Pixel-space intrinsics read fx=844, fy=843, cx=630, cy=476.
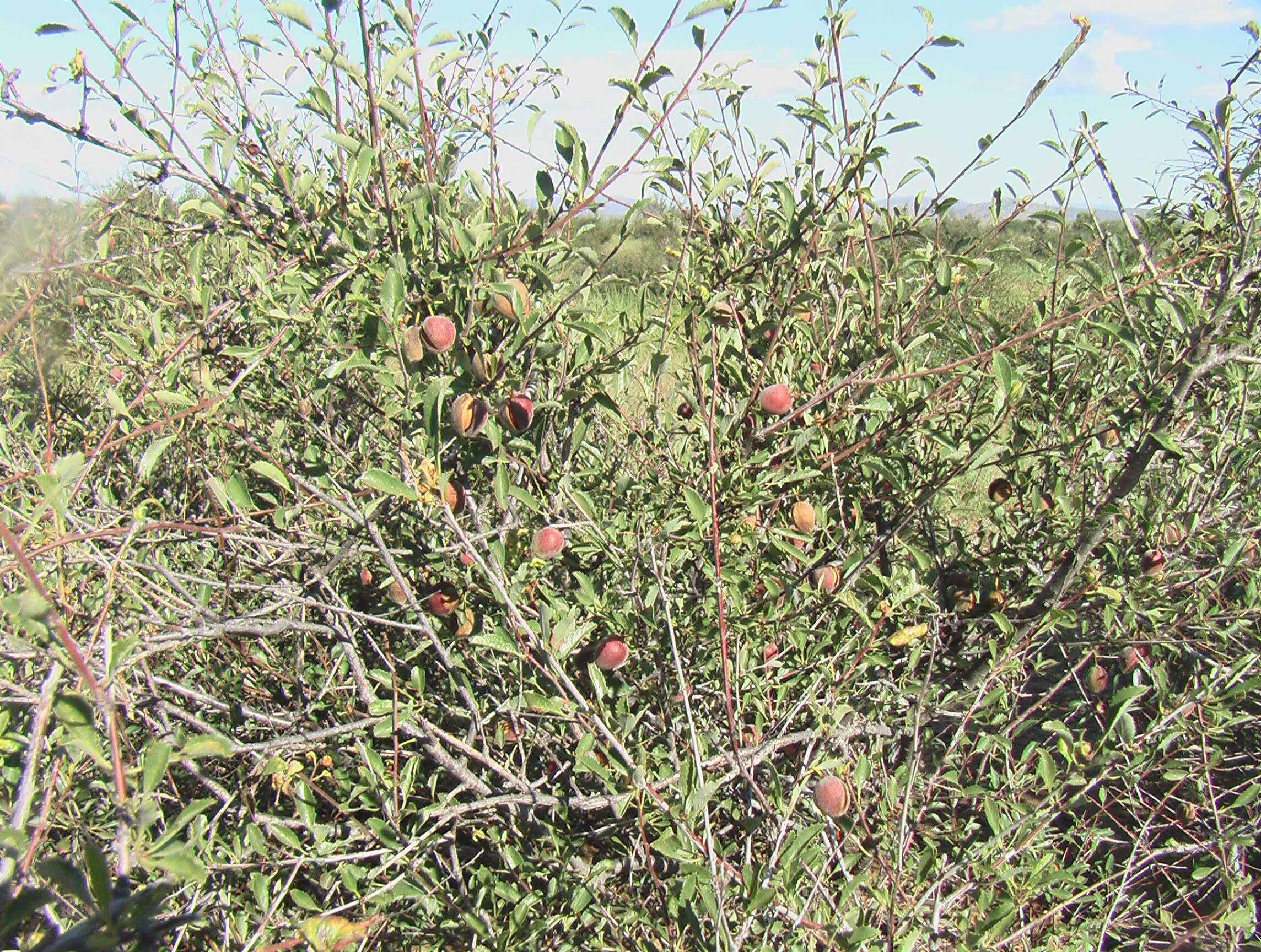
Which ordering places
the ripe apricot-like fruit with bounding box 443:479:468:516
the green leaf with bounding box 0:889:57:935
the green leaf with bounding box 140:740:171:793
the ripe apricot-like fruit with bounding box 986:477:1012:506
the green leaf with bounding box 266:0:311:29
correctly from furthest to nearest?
the ripe apricot-like fruit with bounding box 986:477:1012:506 < the ripe apricot-like fruit with bounding box 443:479:468:516 < the green leaf with bounding box 266:0:311:29 < the green leaf with bounding box 140:740:171:793 < the green leaf with bounding box 0:889:57:935

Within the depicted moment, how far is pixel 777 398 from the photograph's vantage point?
1.66 metres

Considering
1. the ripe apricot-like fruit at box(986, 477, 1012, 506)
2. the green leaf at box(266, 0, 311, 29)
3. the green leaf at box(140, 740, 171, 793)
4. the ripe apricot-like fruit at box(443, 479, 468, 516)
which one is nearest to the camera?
the green leaf at box(140, 740, 171, 793)

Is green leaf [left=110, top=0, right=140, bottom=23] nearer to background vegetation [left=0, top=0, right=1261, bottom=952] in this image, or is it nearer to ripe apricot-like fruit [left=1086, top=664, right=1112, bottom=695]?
background vegetation [left=0, top=0, right=1261, bottom=952]

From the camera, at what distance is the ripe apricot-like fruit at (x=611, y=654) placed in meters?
1.50

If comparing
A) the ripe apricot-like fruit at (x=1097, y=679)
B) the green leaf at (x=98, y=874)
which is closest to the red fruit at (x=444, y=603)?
the green leaf at (x=98, y=874)

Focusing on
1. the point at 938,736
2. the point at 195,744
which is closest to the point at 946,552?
the point at 938,736

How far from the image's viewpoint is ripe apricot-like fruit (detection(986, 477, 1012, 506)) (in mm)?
1909

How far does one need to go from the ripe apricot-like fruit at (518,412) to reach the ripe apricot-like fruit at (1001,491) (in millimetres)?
1108

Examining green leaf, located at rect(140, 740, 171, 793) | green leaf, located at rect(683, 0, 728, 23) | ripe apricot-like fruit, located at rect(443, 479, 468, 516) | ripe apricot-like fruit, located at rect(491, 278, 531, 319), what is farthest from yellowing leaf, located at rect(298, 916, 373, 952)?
green leaf, located at rect(683, 0, 728, 23)

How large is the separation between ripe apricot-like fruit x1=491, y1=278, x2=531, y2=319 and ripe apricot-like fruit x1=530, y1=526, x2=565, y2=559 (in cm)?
36

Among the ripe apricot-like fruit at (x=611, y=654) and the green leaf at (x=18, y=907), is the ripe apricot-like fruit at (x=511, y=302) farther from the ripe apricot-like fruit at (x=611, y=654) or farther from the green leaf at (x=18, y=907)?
the green leaf at (x=18, y=907)

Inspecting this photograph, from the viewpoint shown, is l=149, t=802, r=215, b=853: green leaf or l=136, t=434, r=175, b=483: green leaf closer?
l=149, t=802, r=215, b=853: green leaf

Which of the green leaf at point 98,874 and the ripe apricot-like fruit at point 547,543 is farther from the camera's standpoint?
the ripe apricot-like fruit at point 547,543

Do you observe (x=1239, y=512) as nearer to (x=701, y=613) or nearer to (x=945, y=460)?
(x=945, y=460)
